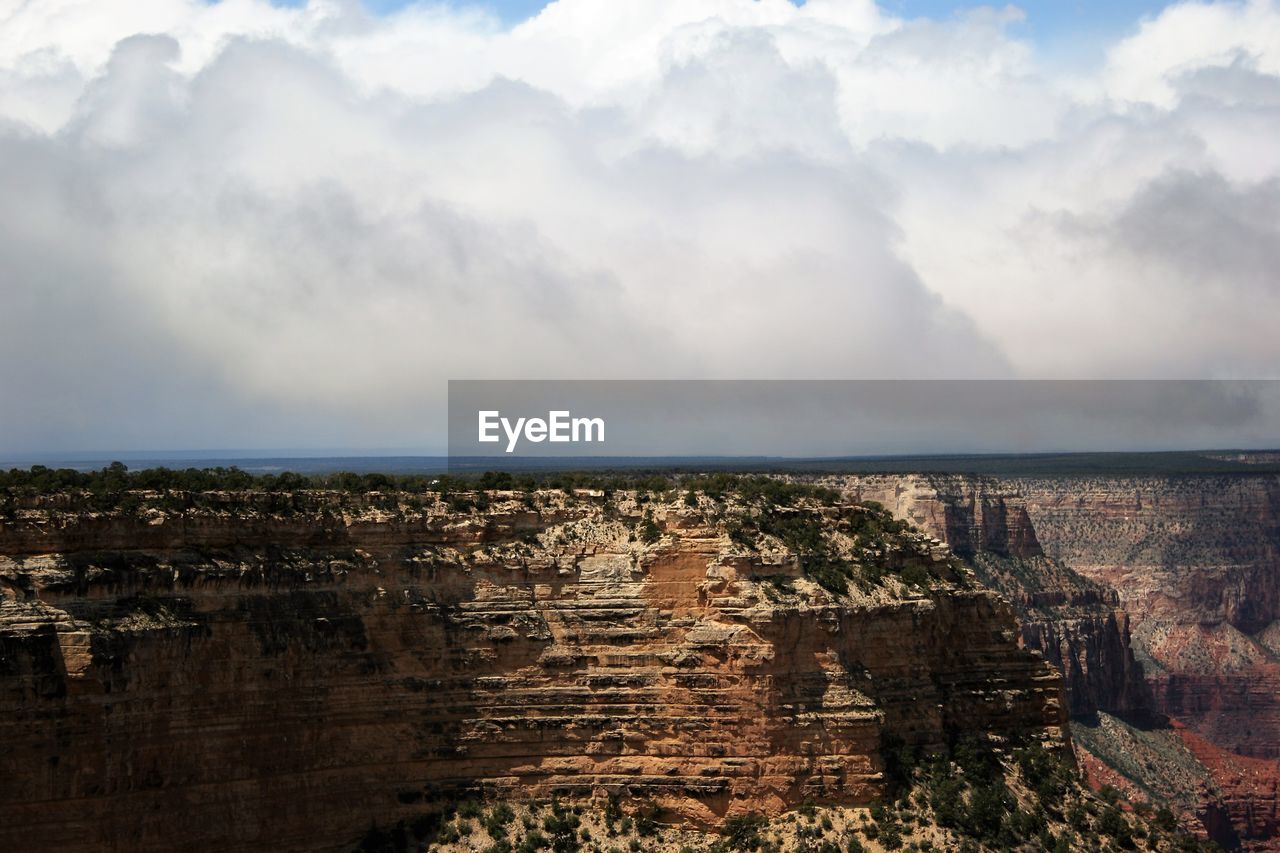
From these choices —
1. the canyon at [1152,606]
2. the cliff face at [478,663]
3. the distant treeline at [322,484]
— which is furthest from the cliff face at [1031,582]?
the cliff face at [478,663]

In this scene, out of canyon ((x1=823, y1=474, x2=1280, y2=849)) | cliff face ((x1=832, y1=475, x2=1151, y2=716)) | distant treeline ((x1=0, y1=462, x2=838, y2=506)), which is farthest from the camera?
cliff face ((x1=832, y1=475, x2=1151, y2=716))

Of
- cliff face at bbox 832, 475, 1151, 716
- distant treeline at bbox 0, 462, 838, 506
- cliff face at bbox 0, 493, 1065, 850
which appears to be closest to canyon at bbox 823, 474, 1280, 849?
cliff face at bbox 832, 475, 1151, 716

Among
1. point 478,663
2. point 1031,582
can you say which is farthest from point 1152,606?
point 478,663

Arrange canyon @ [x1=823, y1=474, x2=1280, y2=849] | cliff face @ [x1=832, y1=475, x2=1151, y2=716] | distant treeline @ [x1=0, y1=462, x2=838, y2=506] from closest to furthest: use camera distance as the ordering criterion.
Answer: distant treeline @ [x1=0, y1=462, x2=838, y2=506], canyon @ [x1=823, y1=474, x2=1280, y2=849], cliff face @ [x1=832, y1=475, x2=1151, y2=716]

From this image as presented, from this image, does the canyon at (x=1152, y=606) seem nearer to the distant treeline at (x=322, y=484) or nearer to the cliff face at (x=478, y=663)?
the distant treeline at (x=322, y=484)

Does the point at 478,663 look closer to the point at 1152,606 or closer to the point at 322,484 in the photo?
the point at 322,484

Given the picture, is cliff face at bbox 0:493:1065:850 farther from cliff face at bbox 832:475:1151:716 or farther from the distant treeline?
cliff face at bbox 832:475:1151:716
